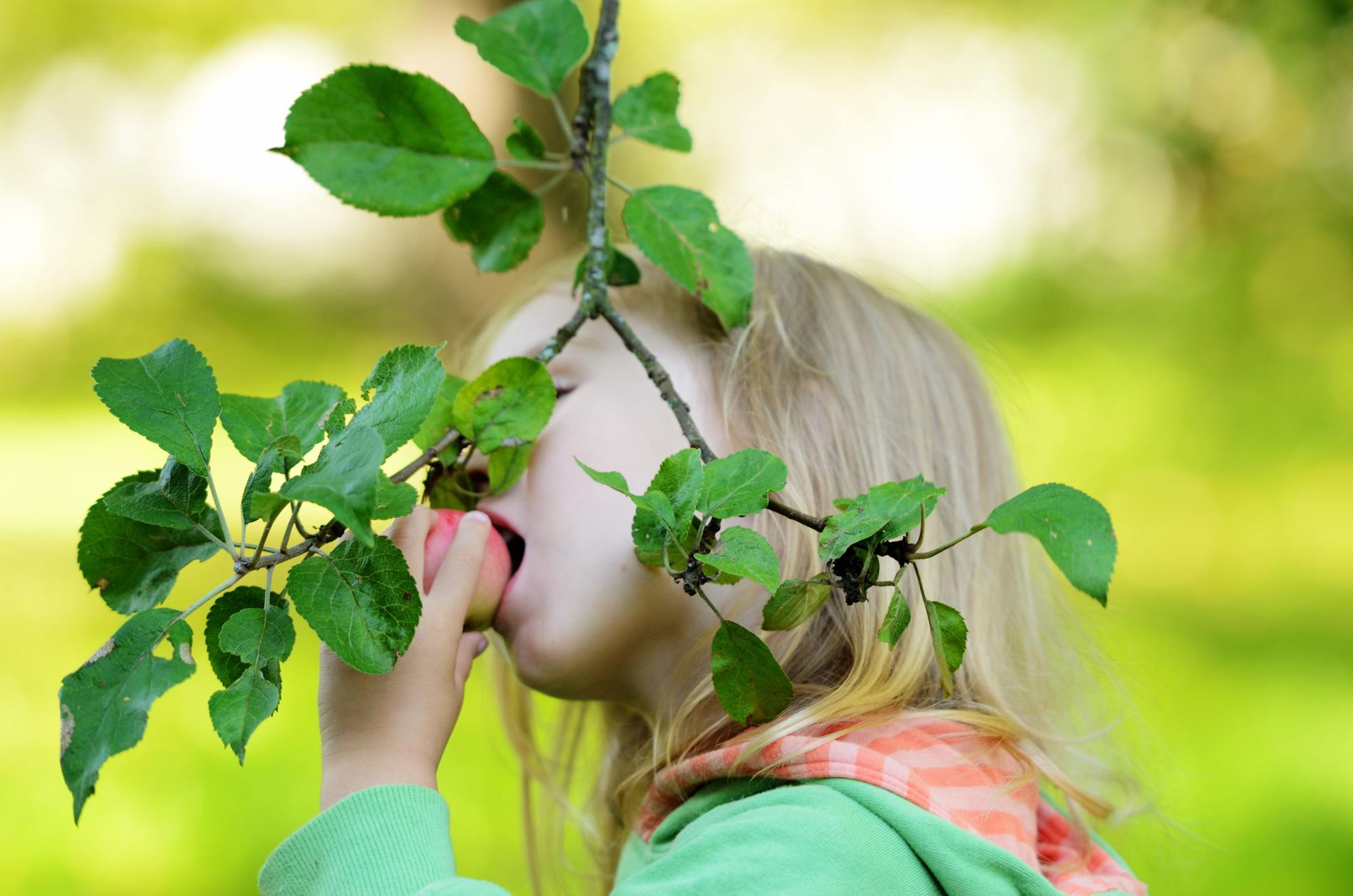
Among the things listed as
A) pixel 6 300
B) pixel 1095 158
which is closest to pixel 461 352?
pixel 6 300

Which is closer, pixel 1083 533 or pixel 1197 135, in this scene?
pixel 1083 533

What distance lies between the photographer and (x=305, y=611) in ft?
1.39

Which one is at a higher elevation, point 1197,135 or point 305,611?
point 1197,135

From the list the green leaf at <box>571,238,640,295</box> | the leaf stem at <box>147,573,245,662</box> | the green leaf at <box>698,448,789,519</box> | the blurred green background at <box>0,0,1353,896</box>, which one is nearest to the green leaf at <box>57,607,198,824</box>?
the leaf stem at <box>147,573,245,662</box>

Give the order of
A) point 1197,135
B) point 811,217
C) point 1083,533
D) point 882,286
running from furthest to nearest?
point 1197,135 → point 811,217 → point 882,286 → point 1083,533

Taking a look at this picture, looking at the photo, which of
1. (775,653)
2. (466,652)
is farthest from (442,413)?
(775,653)

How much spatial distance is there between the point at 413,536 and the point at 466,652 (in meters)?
0.09

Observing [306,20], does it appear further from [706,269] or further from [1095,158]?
[706,269]

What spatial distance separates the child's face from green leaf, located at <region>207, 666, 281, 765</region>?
0.25 meters

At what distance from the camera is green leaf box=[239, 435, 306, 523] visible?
1.39 feet

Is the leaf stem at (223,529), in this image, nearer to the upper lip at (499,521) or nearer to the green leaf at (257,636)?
the green leaf at (257,636)

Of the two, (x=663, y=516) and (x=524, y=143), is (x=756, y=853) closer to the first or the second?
(x=663, y=516)

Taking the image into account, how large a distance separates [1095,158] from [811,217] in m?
0.62

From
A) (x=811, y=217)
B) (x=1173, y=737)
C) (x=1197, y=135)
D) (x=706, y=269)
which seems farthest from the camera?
(x=1197, y=135)
